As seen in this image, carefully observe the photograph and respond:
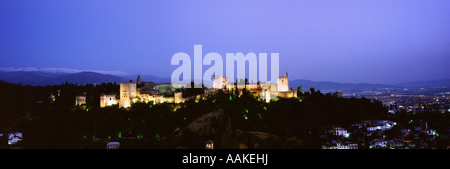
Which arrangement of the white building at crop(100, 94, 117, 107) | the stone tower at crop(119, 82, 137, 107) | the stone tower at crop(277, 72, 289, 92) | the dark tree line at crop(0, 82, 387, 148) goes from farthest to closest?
1. the stone tower at crop(277, 72, 289, 92)
2. the stone tower at crop(119, 82, 137, 107)
3. the white building at crop(100, 94, 117, 107)
4. the dark tree line at crop(0, 82, 387, 148)

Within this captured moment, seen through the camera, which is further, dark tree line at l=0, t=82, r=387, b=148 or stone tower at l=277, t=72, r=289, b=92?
stone tower at l=277, t=72, r=289, b=92

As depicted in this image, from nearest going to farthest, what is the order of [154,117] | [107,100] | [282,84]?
[154,117], [107,100], [282,84]

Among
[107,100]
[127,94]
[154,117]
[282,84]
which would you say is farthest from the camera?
[282,84]

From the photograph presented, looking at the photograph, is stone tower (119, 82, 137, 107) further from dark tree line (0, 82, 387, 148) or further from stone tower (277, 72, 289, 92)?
stone tower (277, 72, 289, 92)

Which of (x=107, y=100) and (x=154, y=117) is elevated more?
(x=107, y=100)

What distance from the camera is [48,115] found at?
92.2 ft

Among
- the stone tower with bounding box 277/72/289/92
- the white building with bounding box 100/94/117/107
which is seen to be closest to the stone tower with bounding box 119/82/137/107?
the white building with bounding box 100/94/117/107

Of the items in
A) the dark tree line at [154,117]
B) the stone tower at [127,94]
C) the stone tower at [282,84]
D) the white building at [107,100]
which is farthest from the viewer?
the stone tower at [282,84]

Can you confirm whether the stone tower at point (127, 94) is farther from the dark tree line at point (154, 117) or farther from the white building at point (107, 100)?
the dark tree line at point (154, 117)

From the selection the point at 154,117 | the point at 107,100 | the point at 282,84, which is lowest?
the point at 154,117

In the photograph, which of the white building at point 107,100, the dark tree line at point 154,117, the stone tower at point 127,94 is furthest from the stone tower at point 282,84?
the white building at point 107,100

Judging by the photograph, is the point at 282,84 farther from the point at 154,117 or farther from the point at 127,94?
the point at 127,94

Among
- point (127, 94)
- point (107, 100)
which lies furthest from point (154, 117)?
point (107, 100)
